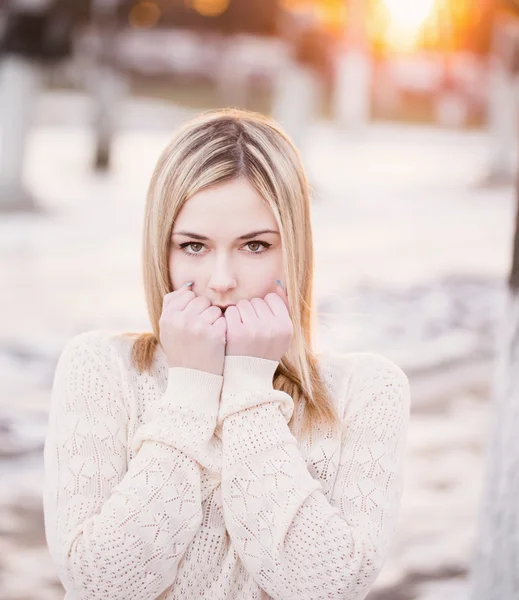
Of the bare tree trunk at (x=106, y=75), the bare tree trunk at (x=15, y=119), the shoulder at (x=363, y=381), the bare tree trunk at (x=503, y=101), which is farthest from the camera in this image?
the bare tree trunk at (x=503, y=101)

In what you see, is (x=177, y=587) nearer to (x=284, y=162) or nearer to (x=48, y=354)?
(x=284, y=162)

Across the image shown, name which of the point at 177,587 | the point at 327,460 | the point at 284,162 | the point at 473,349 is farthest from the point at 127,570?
the point at 473,349

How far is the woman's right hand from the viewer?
1.74 metres

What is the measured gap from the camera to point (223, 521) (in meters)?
1.82

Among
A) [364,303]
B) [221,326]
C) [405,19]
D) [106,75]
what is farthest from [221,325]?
[405,19]

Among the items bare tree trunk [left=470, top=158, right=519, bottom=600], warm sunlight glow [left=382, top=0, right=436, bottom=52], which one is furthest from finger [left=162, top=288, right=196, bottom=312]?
warm sunlight glow [left=382, top=0, right=436, bottom=52]

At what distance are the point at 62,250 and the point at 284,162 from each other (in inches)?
341

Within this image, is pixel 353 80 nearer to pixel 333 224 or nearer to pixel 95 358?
pixel 333 224

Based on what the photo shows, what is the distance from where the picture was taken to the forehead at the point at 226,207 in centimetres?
177

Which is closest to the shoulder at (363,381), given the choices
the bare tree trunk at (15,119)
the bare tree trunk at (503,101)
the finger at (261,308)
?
the finger at (261,308)

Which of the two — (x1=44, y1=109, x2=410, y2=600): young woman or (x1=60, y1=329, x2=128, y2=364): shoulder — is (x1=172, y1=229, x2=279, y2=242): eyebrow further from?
(x1=60, y1=329, x2=128, y2=364): shoulder

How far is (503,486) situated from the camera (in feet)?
8.73

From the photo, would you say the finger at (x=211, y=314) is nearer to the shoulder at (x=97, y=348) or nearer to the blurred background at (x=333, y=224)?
the shoulder at (x=97, y=348)

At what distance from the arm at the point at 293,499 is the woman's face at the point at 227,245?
0.15 metres
